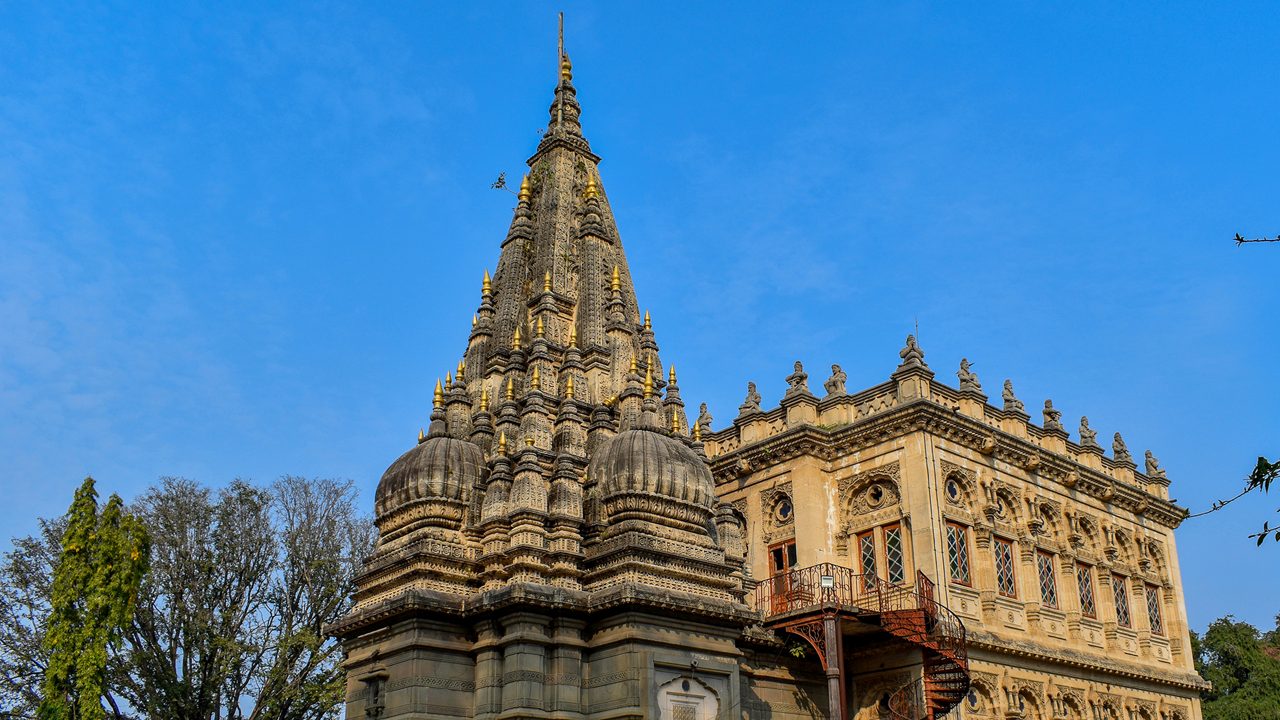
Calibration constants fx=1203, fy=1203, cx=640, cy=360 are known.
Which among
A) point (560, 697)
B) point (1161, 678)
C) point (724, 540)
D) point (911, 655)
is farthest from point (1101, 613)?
point (560, 697)

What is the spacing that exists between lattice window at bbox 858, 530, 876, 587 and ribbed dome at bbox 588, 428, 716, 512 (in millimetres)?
5705

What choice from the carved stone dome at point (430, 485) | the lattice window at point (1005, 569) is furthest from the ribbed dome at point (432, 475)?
the lattice window at point (1005, 569)

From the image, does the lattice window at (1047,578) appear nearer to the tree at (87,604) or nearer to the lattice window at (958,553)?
the lattice window at (958,553)

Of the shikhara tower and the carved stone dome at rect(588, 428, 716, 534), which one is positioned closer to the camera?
the shikhara tower

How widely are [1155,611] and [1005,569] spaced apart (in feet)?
25.4

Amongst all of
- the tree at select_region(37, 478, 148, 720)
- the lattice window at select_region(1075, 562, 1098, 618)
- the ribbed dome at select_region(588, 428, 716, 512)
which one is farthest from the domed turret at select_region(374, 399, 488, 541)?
the lattice window at select_region(1075, 562, 1098, 618)

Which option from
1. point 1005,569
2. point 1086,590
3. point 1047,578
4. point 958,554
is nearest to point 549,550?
point 958,554

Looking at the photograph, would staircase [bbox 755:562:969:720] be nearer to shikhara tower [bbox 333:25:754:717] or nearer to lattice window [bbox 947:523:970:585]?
lattice window [bbox 947:523:970:585]

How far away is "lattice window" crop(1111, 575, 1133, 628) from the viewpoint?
31.3 metres

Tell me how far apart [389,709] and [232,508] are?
49.9ft

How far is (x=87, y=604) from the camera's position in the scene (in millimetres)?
22500

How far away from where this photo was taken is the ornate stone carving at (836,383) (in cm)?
2866

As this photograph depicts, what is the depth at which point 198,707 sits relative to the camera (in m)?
31.2

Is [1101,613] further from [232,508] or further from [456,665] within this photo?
[232,508]
